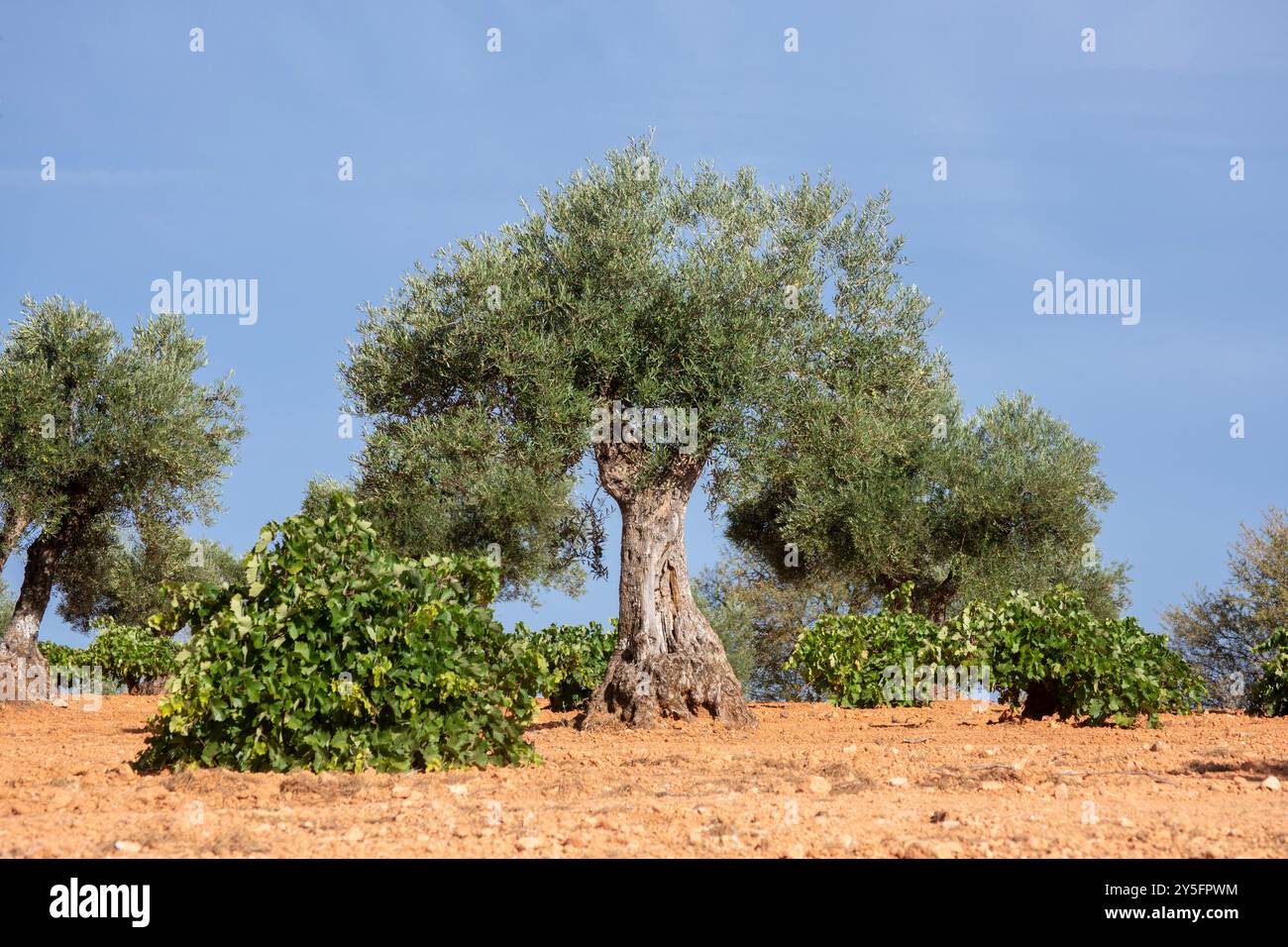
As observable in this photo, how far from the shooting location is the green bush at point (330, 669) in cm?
1034

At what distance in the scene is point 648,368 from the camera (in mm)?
17266

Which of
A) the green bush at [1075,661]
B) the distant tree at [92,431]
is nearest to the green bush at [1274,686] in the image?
the green bush at [1075,661]

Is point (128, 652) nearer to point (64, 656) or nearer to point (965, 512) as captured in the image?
point (64, 656)

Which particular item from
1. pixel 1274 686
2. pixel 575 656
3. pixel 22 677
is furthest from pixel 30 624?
pixel 1274 686

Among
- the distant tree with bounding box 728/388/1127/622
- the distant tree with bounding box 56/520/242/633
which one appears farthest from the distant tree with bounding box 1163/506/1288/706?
the distant tree with bounding box 56/520/242/633

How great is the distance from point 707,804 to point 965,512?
72.1 ft

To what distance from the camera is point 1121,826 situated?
7.35m

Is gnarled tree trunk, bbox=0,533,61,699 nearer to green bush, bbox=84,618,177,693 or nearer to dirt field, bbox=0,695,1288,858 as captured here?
green bush, bbox=84,618,177,693

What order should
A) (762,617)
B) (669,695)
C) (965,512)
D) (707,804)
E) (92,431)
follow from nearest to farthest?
(707,804)
(669,695)
(92,431)
(965,512)
(762,617)

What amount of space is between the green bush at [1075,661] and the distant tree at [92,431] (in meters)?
17.6

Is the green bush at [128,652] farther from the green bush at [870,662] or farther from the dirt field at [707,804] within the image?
the dirt field at [707,804]

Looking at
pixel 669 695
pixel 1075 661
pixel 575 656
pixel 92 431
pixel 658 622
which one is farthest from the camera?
pixel 575 656
